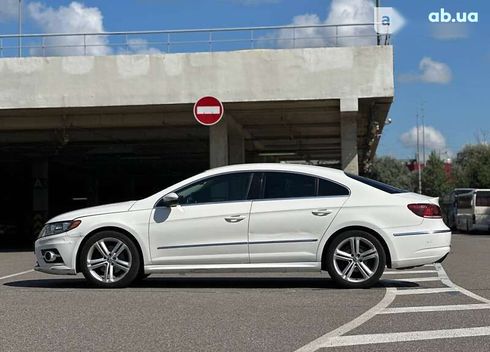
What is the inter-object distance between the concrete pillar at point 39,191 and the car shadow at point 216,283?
2743 cm

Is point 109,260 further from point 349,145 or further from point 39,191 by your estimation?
point 39,191

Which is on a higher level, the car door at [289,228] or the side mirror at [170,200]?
the side mirror at [170,200]

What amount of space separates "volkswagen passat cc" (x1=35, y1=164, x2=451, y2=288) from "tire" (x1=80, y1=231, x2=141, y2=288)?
0.01 metres

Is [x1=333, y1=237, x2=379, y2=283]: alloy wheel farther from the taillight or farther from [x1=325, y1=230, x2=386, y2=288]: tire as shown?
the taillight

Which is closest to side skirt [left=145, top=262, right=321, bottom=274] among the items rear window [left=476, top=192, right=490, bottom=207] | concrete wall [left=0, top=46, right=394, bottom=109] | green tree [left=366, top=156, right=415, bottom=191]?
concrete wall [left=0, top=46, right=394, bottom=109]

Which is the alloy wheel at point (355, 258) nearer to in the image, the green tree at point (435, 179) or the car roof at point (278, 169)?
the car roof at point (278, 169)

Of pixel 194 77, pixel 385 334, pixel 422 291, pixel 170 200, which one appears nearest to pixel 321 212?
pixel 422 291

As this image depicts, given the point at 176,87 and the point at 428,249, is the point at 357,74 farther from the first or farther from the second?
the point at 428,249

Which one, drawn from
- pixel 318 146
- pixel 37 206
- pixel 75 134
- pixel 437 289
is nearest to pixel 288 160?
pixel 318 146

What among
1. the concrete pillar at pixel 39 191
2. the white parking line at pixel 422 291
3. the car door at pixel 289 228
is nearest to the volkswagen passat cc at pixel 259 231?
the car door at pixel 289 228

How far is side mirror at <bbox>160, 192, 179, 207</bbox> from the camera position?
9.16 m

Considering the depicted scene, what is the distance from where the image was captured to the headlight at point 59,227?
9336mm

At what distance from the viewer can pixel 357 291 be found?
9000 mm

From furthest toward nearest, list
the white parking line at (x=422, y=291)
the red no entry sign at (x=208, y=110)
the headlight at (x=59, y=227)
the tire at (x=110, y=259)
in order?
the red no entry sign at (x=208, y=110), the headlight at (x=59, y=227), the tire at (x=110, y=259), the white parking line at (x=422, y=291)
